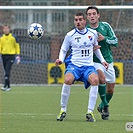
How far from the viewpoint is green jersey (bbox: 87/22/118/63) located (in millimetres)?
10562

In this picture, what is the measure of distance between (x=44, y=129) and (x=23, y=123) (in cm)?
90

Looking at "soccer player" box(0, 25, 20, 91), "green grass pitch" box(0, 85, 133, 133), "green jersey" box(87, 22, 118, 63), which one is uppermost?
"green jersey" box(87, 22, 118, 63)

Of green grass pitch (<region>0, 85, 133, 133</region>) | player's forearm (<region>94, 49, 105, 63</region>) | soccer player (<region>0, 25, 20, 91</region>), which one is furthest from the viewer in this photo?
soccer player (<region>0, 25, 20, 91</region>)

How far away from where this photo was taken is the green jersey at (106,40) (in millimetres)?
10562

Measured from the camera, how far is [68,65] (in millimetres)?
10172

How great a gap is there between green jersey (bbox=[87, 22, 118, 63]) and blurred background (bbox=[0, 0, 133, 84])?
392 inches

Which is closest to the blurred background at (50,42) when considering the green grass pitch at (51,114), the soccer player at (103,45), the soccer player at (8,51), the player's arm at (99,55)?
the soccer player at (8,51)

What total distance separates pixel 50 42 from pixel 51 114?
11107 mm

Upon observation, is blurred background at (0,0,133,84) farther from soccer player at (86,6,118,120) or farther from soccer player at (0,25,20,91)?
soccer player at (86,6,118,120)

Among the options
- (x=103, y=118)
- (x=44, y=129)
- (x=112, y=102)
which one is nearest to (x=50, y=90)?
(x=112, y=102)

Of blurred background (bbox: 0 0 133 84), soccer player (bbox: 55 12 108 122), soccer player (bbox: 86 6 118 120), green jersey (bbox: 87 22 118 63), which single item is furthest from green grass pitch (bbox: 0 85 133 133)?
blurred background (bbox: 0 0 133 84)

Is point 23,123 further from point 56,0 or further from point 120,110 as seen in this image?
point 56,0

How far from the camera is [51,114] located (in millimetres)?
11094

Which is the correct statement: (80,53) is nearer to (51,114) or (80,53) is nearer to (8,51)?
(51,114)
